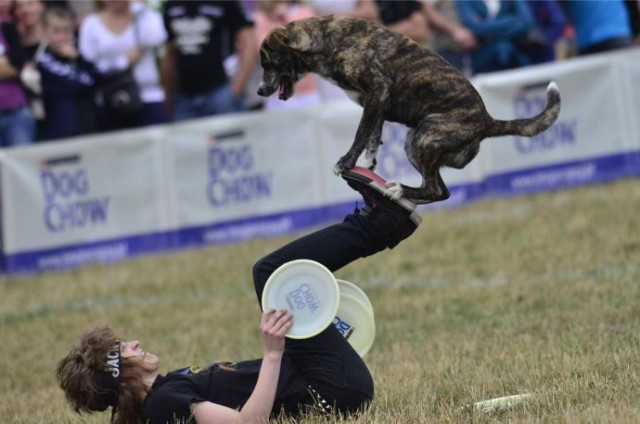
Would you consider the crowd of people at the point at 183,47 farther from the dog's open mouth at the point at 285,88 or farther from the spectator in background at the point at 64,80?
the dog's open mouth at the point at 285,88

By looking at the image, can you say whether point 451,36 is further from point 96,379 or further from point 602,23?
point 96,379

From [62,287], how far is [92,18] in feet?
10.1

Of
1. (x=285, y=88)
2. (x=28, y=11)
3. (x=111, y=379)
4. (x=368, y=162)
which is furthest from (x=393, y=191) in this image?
(x=28, y=11)

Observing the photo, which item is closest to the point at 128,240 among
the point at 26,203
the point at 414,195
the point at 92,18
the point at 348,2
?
the point at 26,203

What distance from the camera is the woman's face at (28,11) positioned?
40.7ft

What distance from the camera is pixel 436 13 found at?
43.0 feet

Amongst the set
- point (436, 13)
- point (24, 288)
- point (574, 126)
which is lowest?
point (24, 288)

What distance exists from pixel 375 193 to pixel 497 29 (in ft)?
25.0

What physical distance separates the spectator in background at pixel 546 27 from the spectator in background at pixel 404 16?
4.09 ft

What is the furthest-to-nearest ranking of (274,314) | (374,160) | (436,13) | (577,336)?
(436,13), (577,336), (374,160), (274,314)

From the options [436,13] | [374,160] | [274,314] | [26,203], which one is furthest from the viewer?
[436,13]

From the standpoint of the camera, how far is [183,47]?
1256 centimetres

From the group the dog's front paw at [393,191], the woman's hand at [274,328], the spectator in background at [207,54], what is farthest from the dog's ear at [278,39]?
the spectator in background at [207,54]

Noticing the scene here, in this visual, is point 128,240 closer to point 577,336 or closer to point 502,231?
point 502,231
